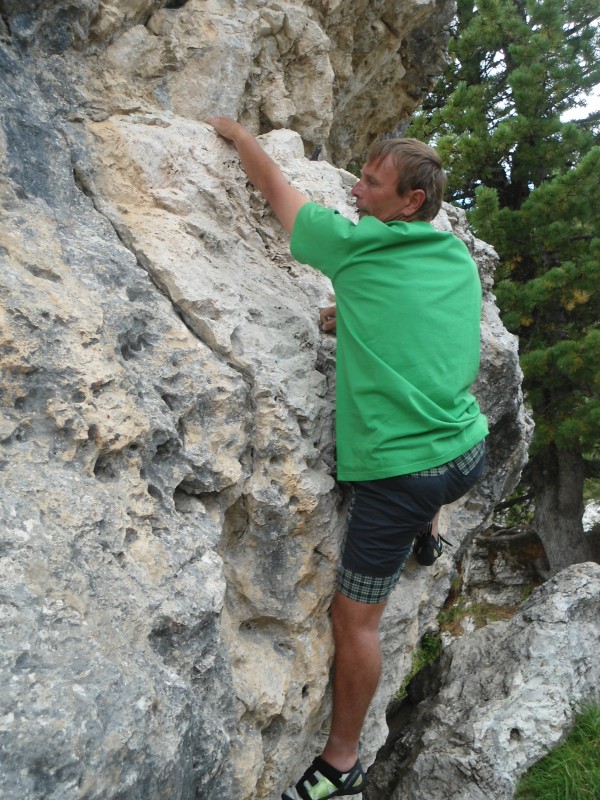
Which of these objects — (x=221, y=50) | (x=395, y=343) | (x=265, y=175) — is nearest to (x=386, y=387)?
(x=395, y=343)

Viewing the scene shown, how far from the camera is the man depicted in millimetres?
2475

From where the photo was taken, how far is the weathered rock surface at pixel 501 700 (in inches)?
147

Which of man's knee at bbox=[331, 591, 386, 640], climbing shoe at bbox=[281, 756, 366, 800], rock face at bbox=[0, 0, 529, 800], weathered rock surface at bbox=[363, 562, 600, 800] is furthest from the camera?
weathered rock surface at bbox=[363, 562, 600, 800]

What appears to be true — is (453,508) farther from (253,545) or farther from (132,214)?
(132,214)

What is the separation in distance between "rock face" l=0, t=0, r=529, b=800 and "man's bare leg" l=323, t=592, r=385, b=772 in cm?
7

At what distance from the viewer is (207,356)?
2463 millimetres

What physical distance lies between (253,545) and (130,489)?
633mm

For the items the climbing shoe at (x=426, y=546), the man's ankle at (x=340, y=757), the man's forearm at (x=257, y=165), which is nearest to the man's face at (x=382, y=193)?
the man's forearm at (x=257, y=165)

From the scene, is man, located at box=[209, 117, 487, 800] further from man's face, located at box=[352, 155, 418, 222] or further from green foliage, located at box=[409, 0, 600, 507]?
green foliage, located at box=[409, 0, 600, 507]

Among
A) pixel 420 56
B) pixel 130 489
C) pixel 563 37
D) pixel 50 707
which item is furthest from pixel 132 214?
pixel 563 37

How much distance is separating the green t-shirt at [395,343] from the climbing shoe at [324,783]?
3.57 feet

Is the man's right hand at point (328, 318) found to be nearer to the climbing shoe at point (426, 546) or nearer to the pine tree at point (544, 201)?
the climbing shoe at point (426, 546)

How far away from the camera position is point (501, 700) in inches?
158

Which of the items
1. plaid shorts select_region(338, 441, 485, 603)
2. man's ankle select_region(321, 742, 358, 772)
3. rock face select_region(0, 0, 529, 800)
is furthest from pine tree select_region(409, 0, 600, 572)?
man's ankle select_region(321, 742, 358, 772)
